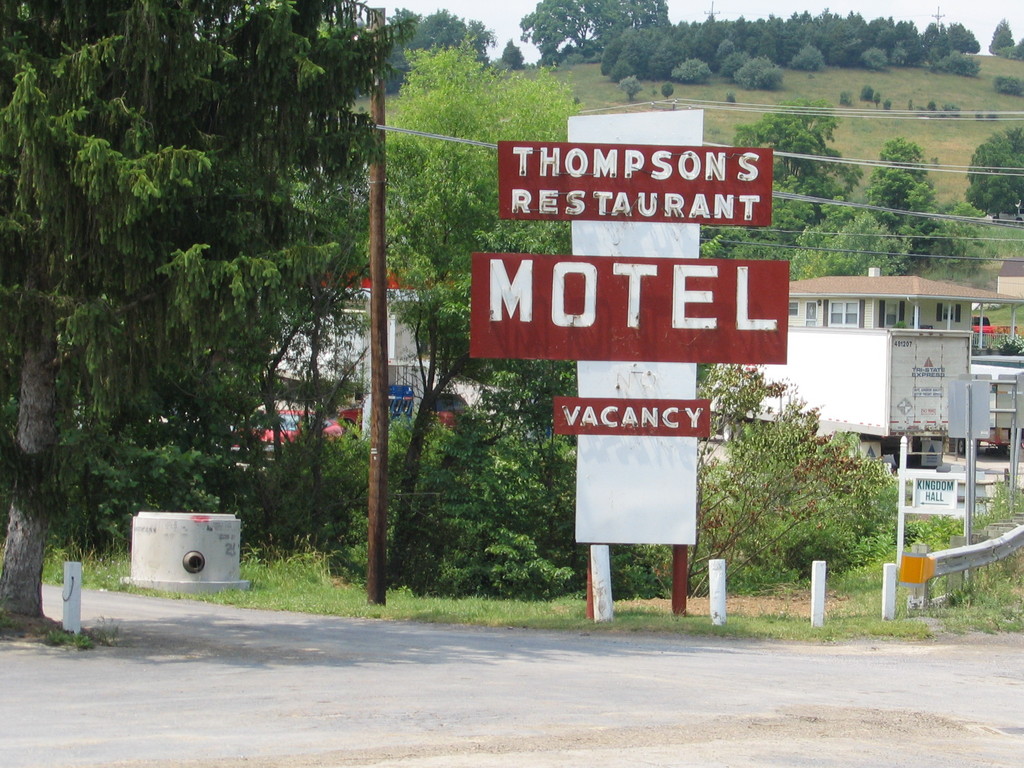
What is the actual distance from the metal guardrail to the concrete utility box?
8.72m

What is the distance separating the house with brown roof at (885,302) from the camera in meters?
51.1

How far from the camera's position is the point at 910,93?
189000mm

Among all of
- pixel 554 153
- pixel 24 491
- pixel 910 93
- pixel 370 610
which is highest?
pixel 910 93

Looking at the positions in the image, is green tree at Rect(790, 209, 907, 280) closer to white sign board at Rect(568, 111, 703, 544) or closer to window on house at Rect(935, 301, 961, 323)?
window on house at Rect(935, 301, 961, 323)

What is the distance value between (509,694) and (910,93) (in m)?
195

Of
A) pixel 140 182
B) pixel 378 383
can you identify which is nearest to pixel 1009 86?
pixel 378 383

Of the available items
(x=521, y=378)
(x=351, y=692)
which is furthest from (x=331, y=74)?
(x=521, y=378)

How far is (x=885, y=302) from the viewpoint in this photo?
169 ft

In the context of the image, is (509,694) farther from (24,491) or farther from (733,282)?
(733,282)

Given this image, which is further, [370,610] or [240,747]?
[370,610]

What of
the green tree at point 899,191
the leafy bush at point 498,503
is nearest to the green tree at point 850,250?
the green tree at point 899,191

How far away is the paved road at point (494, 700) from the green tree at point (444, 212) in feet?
34.5

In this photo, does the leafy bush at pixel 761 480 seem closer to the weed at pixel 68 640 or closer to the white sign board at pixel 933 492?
the white sign board at pixel 933 492

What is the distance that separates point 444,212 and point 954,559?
1197 cm
